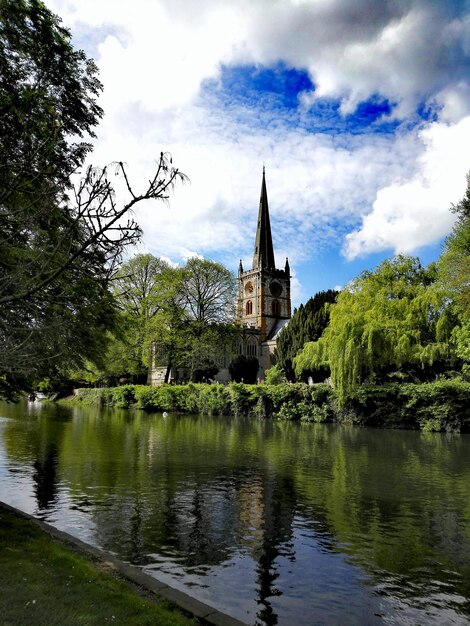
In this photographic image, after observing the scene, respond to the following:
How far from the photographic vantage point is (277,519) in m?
10.5

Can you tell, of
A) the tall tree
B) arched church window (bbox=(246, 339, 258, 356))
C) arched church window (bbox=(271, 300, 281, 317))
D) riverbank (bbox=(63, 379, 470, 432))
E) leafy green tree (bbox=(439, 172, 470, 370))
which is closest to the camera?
leafy green tree (bbox=(439, 172, 470, 370))

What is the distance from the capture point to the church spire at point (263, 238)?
90000 mm

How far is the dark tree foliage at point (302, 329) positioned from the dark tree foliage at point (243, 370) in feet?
42.3

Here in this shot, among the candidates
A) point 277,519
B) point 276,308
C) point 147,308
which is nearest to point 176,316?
point 147,308

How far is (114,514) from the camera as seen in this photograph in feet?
34.0

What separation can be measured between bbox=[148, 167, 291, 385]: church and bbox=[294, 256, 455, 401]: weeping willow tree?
1711 inches

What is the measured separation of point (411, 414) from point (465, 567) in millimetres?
A: 25839

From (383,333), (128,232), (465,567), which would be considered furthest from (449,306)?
(128,232)

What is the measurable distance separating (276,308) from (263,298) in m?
3.70

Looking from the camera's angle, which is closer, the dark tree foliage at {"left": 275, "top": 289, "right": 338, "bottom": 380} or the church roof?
the dark tree foliage at {"left": 275, "top": 289, "right": 338, "bottom": 380}

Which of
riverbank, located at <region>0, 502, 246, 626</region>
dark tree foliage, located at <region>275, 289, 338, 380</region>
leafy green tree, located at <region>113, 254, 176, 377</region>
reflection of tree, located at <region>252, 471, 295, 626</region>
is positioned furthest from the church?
riverbank, located at <region>0, 502, 246, 626</region>

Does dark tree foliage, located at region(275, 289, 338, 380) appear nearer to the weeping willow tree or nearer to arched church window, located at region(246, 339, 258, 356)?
the weeping willow tree

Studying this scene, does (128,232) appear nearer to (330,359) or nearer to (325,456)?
(325,456)

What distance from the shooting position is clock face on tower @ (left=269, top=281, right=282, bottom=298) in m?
88.2
